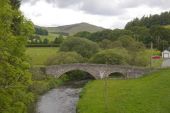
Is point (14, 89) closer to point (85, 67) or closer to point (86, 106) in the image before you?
point (86, 106)

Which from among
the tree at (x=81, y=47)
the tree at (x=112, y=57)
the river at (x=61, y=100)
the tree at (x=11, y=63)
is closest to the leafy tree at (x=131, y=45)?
the tree at (x=81, y=47)

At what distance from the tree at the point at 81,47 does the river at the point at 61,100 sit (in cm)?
2105

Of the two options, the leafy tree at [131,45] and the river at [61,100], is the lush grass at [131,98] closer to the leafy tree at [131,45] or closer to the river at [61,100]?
the river at [61,100]

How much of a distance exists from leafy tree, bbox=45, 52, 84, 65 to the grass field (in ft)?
33.0

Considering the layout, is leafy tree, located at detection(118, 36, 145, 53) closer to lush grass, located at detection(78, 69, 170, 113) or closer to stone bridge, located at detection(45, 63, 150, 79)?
stone bridge, located at detection(45, 63, 150, 79)

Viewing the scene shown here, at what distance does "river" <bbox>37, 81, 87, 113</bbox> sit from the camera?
48.8 meters

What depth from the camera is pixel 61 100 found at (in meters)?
56.0

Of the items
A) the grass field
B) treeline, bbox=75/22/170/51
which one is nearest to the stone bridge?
the grass field

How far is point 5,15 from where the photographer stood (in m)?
22.7

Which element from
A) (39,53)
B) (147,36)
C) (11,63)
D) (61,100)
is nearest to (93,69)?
(61,100)

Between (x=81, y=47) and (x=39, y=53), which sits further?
(x=39, y=53)

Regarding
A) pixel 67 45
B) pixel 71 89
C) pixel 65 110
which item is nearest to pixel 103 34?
pixel 67 45

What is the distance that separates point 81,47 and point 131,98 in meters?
46.2

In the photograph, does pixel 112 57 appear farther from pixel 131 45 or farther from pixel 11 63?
pixel 11 63
